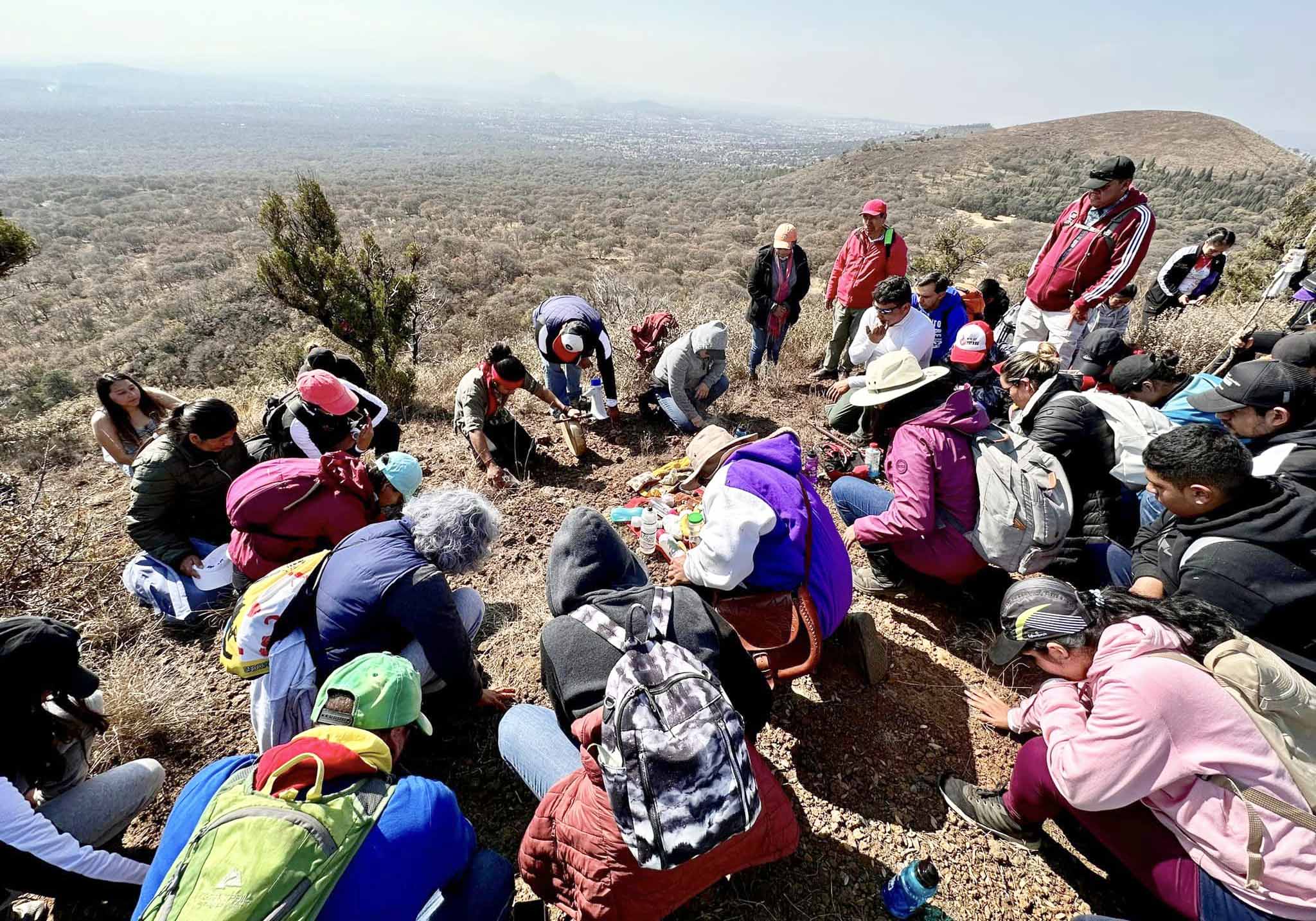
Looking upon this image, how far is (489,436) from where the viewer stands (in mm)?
4805

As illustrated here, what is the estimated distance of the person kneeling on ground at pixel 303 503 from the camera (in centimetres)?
272

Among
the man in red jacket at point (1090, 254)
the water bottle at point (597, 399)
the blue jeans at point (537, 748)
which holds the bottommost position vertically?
the blue jeans at point (537, 748)

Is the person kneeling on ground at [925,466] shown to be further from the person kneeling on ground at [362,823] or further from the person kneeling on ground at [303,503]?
the person kneeling on ground at [303,503]

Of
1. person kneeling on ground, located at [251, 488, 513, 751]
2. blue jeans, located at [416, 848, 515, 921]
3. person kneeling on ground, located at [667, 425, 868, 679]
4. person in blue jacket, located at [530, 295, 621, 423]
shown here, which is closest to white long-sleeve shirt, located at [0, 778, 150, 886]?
person kneeling on ground, located at [251, 488, 513, 751]

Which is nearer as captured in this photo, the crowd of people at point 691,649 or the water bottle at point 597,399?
the crowd of people at point 691,649

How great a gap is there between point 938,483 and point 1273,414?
5.31ft

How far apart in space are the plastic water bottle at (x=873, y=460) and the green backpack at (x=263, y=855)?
3.85 metres

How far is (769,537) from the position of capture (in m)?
2.46

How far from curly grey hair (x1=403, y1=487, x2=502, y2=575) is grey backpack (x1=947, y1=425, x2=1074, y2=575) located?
2408 millimetres

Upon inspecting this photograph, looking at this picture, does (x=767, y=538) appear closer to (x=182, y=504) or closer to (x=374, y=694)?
(x=374, y=694)

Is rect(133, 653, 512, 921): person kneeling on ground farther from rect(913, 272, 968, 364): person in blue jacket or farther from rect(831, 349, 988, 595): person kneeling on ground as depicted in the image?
rect(913, 272, 968, 364): person in blue jacket

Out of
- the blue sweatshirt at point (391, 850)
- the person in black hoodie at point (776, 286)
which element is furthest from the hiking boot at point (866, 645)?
the person in black hoodie at point (776, 286)

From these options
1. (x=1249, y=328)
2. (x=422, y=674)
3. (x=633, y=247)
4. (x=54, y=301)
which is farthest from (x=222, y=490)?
(x=54, y=301)

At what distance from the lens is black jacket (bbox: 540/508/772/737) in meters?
1.81
